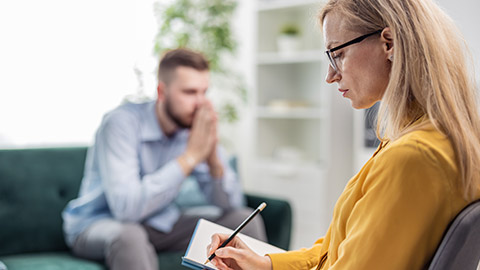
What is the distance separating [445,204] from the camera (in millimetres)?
801

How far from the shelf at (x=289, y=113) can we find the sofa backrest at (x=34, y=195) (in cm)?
141

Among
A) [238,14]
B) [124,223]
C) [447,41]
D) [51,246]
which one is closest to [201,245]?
[447,41]

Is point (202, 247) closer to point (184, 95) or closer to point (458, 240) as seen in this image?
point (458, 240)

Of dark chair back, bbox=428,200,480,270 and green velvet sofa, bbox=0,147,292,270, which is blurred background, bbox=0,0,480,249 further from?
dark chair back, bbox=428,200,480,270

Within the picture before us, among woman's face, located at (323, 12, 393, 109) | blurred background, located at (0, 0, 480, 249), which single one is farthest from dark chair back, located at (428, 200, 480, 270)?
blurred background, located at (0, 0, 480, 249)

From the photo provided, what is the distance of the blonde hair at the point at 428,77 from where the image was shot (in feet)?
2.72

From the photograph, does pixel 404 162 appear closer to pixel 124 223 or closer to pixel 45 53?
pixel 124 223

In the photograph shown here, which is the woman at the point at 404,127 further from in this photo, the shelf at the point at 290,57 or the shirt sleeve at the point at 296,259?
the shelf at the point at 290,57

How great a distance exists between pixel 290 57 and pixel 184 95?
1.16 m

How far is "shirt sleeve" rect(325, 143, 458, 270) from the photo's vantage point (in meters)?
0.78

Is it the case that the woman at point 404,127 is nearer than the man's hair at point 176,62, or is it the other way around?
the woman at point 404,127

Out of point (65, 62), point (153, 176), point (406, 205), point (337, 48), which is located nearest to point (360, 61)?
point (337, 48)

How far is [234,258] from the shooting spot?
1.08m

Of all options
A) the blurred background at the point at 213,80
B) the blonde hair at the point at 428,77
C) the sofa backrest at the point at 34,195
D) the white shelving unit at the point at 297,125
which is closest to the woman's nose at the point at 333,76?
the blonde hair at the point at 428,77
